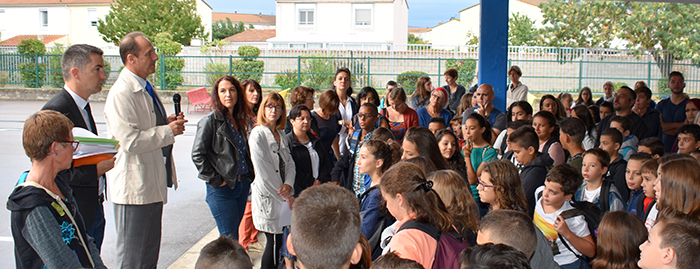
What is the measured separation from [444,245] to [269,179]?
2.15 m

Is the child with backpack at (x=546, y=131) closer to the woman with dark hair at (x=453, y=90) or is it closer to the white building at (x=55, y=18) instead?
the woman with dark hair at (x=453, y=90)

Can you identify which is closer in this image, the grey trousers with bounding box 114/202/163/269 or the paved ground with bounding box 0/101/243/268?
the grey trousers with bounding box 114/202/163/269

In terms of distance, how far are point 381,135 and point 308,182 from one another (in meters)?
0.79

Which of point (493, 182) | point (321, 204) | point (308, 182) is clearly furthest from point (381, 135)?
point (321, 204)

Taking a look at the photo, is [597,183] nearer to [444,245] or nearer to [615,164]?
[615,164]

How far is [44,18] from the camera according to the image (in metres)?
49.7

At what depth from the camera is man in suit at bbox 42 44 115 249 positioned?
9.80ft

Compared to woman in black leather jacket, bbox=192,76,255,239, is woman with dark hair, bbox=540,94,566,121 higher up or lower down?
higher up

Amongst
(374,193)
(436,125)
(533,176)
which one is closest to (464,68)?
(436,125)

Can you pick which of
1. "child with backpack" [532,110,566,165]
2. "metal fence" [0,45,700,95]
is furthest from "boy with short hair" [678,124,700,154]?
"metal fence" [0,45,700,95]

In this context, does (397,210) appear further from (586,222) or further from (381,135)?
(381,135)

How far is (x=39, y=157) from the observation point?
2402 millimetres

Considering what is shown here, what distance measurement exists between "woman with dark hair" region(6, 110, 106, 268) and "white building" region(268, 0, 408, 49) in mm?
36872

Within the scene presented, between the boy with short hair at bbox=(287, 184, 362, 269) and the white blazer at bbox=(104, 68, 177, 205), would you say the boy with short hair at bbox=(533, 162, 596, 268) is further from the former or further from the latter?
the white blazer at bbox=(104, 68, 177, 205)
